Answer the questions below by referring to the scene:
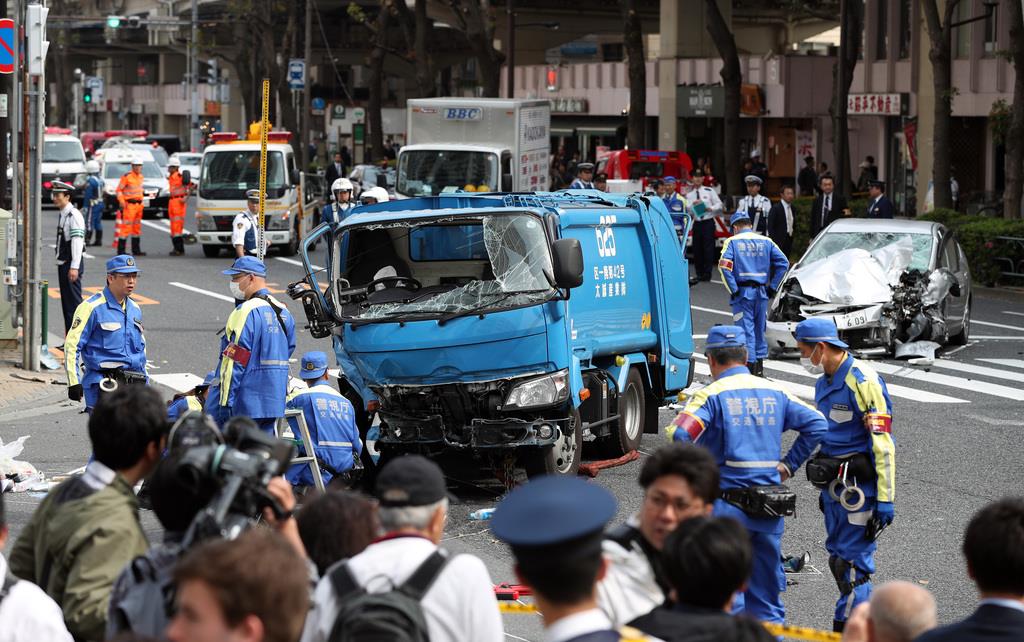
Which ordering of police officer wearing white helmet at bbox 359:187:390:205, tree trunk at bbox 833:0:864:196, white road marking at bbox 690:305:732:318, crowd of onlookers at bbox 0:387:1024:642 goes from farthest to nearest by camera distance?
tree trunk at bbox 833:0:864:196
white road marking at bbox 690:305:732:318
police officer wearing white helmet at bbox 359:187:390:205
crowd of onlookers at bbox 0:387:1024:642

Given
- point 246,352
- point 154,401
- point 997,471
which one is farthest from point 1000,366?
point 154,401

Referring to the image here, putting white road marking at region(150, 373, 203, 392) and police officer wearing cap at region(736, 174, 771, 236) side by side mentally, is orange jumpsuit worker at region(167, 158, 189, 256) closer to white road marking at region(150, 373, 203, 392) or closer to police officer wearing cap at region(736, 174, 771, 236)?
police officer wearing cap at region(736, 174, 771, 236)

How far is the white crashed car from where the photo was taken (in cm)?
1838

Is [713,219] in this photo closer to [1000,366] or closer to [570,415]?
[1000,366]

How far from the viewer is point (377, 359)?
11305 mm

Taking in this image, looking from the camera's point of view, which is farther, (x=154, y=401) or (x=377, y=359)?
(x=377, y=359)

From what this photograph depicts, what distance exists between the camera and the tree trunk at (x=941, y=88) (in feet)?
97.0

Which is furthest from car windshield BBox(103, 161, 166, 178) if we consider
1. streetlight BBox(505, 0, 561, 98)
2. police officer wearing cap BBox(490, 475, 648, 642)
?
police officer wearing cap BBox(490, 475, 648, 642)

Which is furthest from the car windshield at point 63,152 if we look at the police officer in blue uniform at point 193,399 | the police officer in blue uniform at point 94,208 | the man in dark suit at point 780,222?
the police officer in blue uniform at point 193,399

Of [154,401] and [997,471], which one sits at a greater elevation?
[154,401]

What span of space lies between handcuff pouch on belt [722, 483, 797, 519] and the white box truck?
22.8 m

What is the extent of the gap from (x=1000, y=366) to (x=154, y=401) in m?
15.0

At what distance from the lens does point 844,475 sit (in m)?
8.20

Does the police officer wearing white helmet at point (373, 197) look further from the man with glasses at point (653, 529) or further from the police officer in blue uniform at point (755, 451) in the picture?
the man with glasses at point (653, 529)
